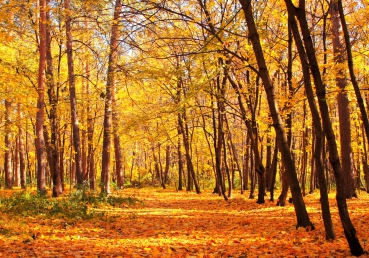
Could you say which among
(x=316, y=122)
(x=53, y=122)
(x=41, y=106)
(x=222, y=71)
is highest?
(x=222, y=71)

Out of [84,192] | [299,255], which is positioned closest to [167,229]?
[299,255]

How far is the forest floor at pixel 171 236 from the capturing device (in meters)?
5.21

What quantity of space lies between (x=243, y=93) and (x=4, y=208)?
9.12 m

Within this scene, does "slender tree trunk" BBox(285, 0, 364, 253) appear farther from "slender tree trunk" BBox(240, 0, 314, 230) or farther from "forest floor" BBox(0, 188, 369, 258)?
"slender tree trunk" BBox(240, 0, 314, 230)

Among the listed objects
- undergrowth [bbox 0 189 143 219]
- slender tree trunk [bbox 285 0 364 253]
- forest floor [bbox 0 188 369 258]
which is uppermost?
slender tree trunk [bbox 285 0 364 253]

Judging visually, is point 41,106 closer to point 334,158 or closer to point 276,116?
point 276,116

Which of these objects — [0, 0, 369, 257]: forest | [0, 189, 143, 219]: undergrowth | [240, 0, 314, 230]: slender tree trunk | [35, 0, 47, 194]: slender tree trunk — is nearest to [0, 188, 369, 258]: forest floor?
[0, 0, 369, 257]: forest

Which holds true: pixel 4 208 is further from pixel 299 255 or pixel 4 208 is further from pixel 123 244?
pixel 299 255

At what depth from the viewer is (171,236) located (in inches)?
278

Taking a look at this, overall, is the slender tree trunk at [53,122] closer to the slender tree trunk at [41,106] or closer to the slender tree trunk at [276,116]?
the slender tree trunk at [41,106]

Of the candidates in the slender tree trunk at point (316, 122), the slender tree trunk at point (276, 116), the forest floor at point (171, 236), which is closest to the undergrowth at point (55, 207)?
the forest floor at point (171, 236)

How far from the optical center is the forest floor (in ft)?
17.1

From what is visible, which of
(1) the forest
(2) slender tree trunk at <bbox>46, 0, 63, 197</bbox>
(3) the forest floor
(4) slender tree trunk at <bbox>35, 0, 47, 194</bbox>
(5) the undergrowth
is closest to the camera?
(3) the forest floor

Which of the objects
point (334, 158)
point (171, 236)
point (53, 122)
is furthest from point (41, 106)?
point (334, 158)
